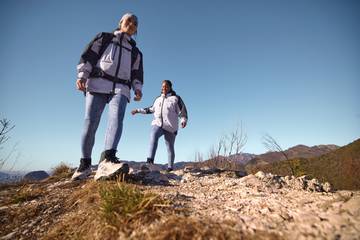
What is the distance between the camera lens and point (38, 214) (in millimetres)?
1622

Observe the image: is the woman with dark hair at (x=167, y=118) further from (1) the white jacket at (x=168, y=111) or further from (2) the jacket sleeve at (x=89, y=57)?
(2) the jacket sleeve at (x=89, y=57)

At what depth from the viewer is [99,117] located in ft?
8.93

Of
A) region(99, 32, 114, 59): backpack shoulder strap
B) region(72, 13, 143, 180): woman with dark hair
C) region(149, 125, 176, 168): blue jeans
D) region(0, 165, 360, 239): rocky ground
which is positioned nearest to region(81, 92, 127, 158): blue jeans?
region(72, 13, 143, 180): woman with dark hair

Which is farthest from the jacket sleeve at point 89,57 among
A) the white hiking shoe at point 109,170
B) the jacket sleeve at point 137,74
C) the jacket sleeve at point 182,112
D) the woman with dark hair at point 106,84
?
the jacket sleeve at point 182,112

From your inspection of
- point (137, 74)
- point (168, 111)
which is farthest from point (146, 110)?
point (137, 74)

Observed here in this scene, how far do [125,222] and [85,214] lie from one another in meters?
0.48

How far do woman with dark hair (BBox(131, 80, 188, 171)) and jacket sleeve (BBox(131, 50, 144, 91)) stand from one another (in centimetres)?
175

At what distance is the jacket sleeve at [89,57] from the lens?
2615 millimetres

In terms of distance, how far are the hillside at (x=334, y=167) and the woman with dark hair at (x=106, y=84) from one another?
6692 mm

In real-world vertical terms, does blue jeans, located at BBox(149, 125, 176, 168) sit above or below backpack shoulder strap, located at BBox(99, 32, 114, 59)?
below

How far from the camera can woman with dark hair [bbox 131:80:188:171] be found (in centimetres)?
467

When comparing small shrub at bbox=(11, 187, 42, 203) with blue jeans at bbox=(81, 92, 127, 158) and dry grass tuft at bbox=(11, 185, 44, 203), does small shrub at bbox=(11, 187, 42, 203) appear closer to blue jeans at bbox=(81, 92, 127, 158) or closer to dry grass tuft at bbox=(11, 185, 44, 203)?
dry grass tuft at bbox=(11, 185, 44, 203)

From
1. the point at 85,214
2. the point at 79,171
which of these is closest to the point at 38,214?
the point at 85,214

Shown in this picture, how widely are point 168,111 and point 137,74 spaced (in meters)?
1.86
